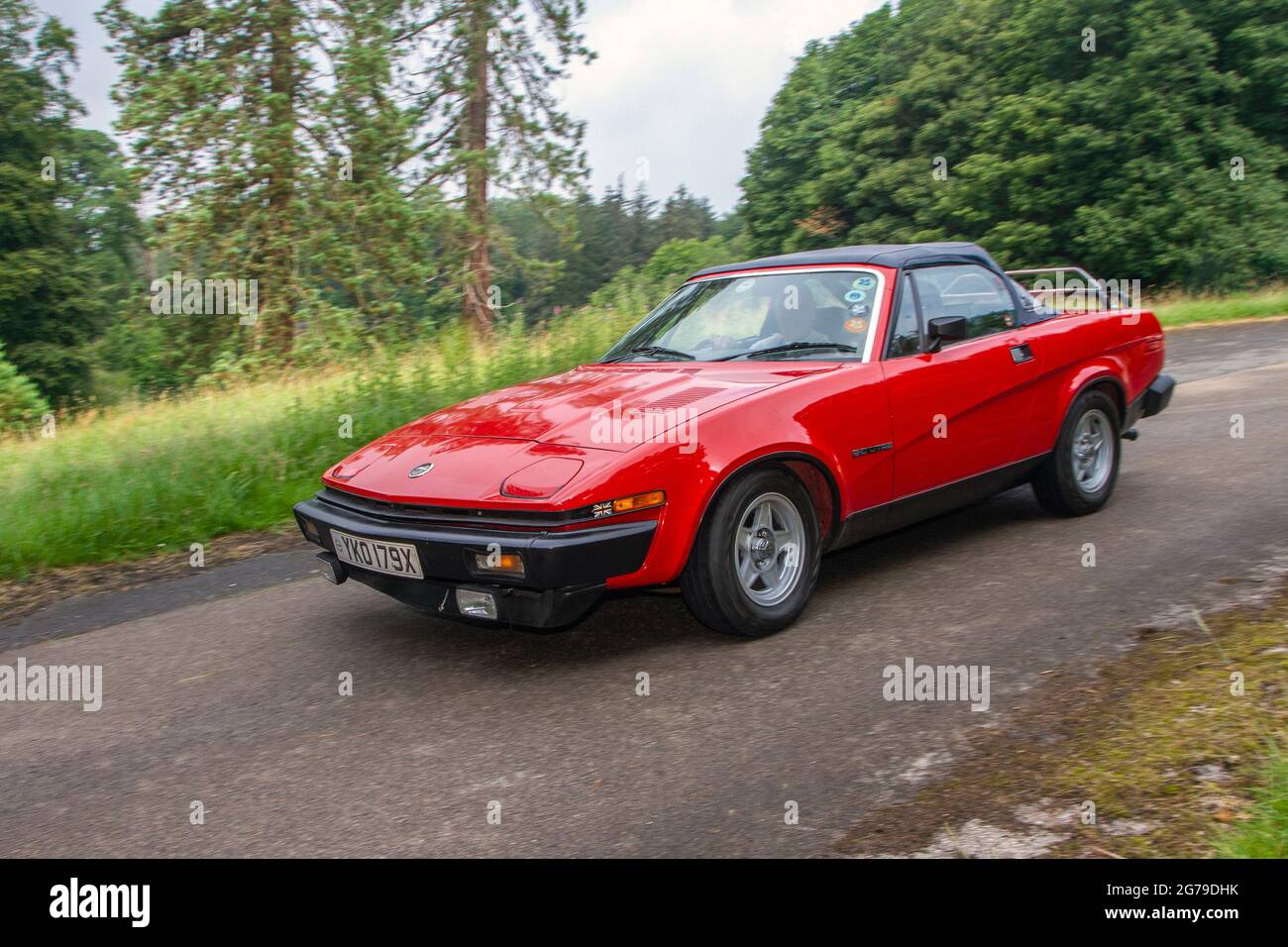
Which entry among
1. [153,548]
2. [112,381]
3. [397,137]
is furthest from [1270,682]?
[112,381]

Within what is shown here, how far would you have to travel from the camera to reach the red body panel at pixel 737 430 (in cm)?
428

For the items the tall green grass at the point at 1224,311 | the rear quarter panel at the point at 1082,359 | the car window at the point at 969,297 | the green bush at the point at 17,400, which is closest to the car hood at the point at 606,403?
the car window at the point at 969,297

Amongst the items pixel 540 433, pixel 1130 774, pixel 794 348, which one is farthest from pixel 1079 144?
pixel 1130 774

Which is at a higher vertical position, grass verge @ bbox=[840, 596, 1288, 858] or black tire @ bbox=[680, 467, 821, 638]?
black tire @ bbox=[680, 467, 821, 638]

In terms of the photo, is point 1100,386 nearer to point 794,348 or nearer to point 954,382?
point 954,382

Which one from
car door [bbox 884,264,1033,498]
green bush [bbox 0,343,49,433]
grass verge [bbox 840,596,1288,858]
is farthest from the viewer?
green bush [bbox 0,343,49,433]

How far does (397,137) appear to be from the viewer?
22781mm

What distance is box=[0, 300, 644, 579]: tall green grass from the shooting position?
7.12m

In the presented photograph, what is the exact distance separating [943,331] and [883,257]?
1.87 ft

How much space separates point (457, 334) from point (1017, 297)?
7061mm

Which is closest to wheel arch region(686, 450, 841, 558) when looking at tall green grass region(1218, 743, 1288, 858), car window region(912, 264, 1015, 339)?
car window region(912, 264, 1015, 339)

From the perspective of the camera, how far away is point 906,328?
5402 mm

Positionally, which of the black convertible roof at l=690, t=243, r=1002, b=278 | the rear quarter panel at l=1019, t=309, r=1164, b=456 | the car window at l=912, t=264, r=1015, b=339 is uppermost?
the black convertible roof at l=690, t=243, r=1002, b=278

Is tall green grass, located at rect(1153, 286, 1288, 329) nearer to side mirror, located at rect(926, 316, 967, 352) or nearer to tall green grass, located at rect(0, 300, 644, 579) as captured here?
tall green grass, located at rect(0, 300, 644, 579)
